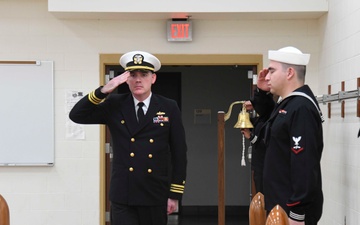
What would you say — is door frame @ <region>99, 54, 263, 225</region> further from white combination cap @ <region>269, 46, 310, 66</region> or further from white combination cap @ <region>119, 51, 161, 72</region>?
white combination cap @ <region>269, 46, 310, 66</region>

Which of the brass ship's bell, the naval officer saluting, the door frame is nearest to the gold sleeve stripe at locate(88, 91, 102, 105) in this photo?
the naval officer saluting

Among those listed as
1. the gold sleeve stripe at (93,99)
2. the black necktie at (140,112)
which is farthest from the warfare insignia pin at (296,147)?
the gold sleeve stripe at (93,99)

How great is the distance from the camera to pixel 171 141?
136 inches

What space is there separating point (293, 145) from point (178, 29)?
3.04 m

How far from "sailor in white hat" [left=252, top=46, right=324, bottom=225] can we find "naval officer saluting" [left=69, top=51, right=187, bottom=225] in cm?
64

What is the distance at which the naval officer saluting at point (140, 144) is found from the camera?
3.31 meters

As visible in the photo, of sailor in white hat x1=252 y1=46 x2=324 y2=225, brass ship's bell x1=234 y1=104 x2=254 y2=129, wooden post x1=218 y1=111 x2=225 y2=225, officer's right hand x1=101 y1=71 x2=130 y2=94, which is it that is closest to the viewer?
sailor in white hat x1=252 y1=46 x2=324 y2=225

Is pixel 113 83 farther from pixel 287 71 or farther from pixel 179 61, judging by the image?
pixel 179 61

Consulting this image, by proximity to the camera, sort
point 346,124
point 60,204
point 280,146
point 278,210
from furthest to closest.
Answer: point 60,204
point 346,124
point 280,146
point 278,210

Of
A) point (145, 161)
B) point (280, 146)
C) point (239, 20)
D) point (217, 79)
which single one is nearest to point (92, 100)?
point (145, 161)

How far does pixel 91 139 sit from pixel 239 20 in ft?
6.24

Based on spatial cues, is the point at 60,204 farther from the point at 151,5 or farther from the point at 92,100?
the point at 92,100

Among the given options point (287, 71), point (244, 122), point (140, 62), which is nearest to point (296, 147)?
point (287, 71)

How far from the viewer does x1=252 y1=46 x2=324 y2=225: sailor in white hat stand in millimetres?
2795
